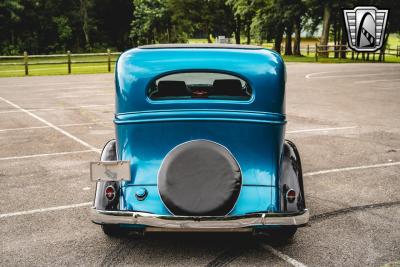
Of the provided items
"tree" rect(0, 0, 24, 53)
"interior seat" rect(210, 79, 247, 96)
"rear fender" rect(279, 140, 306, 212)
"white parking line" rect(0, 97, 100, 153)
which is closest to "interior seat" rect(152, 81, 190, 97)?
"interior seat" rect(210, 79, 247, 96)

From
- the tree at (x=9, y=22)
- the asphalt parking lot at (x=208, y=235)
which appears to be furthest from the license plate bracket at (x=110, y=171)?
the tree at (x=9, y=22)

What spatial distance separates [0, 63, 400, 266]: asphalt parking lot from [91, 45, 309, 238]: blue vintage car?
0.33 m

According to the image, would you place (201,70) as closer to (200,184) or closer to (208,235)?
(200,184)

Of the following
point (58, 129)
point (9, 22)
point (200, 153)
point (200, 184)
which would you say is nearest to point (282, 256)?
point (200, 184)

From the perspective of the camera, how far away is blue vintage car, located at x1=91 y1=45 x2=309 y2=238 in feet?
14.1

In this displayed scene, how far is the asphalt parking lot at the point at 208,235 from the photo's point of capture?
180 inches

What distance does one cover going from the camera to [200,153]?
14.4 ft

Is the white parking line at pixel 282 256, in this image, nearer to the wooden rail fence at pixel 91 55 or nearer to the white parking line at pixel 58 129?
the white parking line at pixel 58 129

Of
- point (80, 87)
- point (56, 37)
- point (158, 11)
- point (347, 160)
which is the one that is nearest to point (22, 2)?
point (56, 37)

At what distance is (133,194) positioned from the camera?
4461mm

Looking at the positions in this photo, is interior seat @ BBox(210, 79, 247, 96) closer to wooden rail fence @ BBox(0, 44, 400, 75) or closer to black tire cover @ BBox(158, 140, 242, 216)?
black tire cover @ BBox(158, 140, 242, 216)

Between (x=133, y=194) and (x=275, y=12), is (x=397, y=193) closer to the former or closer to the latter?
(x=133, y=194)

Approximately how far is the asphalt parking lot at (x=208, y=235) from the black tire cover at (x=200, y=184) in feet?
1.71

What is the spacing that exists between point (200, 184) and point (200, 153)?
278 millimetres
